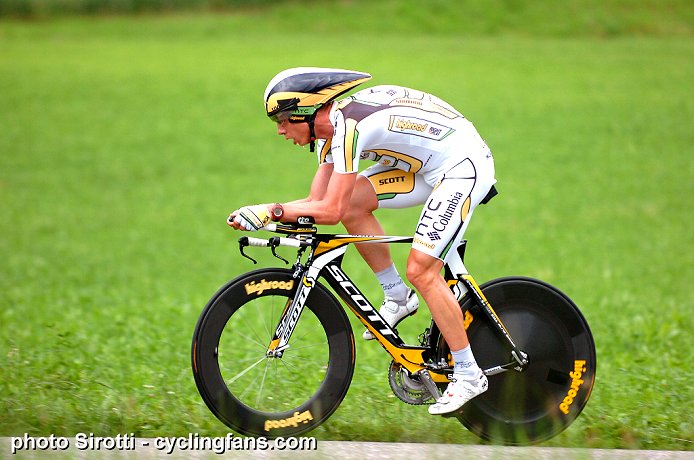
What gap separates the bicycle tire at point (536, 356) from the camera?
583cm

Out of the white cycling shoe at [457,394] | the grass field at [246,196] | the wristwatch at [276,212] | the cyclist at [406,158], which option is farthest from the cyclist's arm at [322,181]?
the grass field at [246,196]

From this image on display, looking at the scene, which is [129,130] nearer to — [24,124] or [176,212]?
[24,124]

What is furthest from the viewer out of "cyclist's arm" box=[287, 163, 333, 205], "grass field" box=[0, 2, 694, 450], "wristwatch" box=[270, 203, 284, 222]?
"grass field" box=[0, 2, 694, 450]

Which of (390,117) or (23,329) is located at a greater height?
(390,117)

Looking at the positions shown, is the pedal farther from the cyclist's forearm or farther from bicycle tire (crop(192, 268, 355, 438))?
the cyclist's forearm

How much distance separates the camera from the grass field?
6785 mm

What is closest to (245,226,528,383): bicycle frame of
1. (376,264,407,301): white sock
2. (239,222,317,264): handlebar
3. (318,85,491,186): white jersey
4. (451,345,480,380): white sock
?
(239,222,317,264): handlebar

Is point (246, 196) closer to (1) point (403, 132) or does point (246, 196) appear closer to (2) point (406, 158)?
(2) point (406, 158)

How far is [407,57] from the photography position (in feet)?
119

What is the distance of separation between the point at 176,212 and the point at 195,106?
10.2 metres

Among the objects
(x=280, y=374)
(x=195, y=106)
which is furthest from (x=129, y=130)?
(x=280, y=374)

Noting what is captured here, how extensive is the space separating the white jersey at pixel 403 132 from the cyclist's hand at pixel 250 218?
0.51 metres

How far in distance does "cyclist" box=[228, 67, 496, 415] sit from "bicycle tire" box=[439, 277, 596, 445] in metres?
0.24

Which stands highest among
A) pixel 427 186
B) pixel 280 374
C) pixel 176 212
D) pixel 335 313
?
pixel 427 186
